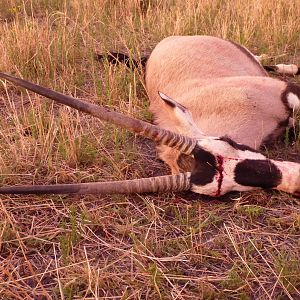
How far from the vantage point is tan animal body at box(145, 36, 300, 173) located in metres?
3.65

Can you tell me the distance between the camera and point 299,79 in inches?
201

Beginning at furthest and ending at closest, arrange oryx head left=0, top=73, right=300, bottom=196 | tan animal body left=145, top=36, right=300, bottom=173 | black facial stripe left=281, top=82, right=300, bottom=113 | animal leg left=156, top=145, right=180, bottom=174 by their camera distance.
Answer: black facial stripe left=281, top=82, right=300, bottom=113, tan animal body left=145, top=36, right=300, bottom=173, animal leg left=156, top=145, right=180, bottom=174, oryx head left=0, top=73, right=300, bottom=196

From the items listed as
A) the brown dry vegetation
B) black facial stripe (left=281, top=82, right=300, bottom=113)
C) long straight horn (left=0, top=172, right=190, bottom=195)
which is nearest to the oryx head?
long straight horn (left=0, top=172, right=190, bottom=195)

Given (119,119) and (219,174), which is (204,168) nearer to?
(219,174)

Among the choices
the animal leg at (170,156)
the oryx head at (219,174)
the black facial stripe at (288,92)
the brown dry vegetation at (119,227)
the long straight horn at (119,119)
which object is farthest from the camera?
the black facial stripe at (288,92)

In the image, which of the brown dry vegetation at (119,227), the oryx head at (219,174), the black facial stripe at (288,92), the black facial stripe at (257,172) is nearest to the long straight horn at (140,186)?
the oryx head at (219,174)

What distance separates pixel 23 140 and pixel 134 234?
4.14ft

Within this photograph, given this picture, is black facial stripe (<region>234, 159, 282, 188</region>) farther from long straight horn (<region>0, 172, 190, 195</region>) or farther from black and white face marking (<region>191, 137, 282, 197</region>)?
long straight horn (<region>0, 172, 190, 195</region>)

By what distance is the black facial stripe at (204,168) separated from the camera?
312 centimetres

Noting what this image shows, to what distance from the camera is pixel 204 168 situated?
10.3ft

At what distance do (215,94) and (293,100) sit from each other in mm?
597

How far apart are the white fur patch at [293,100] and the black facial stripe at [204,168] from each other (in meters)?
1.22

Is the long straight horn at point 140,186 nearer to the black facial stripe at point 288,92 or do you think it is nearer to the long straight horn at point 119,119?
the long straight horn at point 119,119

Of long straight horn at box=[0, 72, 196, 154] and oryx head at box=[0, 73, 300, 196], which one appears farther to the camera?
oryx head at box=[0, 73, 300, 196]
